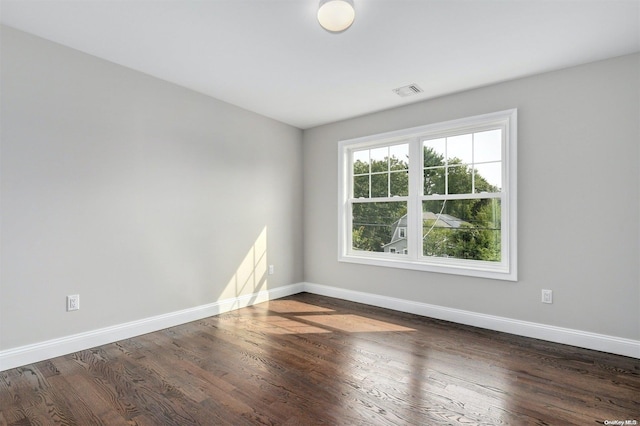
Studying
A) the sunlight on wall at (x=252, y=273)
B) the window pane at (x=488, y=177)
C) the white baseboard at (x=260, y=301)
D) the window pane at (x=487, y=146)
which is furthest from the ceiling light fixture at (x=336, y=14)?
the white baseboard at (x=260, y=301)

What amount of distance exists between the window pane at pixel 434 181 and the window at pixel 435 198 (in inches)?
0.5

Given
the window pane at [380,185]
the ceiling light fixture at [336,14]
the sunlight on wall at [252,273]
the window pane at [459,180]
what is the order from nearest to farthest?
the ceiling light fixture at [336,14] < the window pane at [459,180] < the sunlight on wall at [252,273] < the window pane at [380,185]

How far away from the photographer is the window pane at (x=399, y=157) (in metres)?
4.07

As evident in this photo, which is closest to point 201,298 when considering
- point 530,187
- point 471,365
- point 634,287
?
point 471,365

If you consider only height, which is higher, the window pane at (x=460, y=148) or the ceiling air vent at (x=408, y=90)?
the ceiling air vent at (x=408, y=90)

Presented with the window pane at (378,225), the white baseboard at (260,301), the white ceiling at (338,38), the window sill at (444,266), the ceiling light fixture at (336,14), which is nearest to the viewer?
the ceiling light fixture at (336,14)

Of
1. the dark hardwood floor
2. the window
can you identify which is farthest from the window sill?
the dark hardwood floor

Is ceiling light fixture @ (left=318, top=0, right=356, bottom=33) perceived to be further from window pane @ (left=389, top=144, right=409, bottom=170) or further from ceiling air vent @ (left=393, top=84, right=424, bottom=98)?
window pane @ (left=389, top=144, right=409, bottom=170)

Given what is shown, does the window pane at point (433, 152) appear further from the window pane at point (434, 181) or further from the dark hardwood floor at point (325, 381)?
the dark hardwood floor at point (325, 381)

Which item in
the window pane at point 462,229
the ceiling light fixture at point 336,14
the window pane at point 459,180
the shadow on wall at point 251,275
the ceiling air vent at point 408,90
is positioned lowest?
the shadow on wall at point 251,275

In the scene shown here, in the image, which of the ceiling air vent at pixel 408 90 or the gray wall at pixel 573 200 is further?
the ceiling air vent at pixel 408 90

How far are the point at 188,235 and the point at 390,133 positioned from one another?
274 centimetres

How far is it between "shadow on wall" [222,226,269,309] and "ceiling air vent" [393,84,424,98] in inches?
A: 95.7

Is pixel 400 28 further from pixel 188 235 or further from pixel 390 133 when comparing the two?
pixel 188 235
